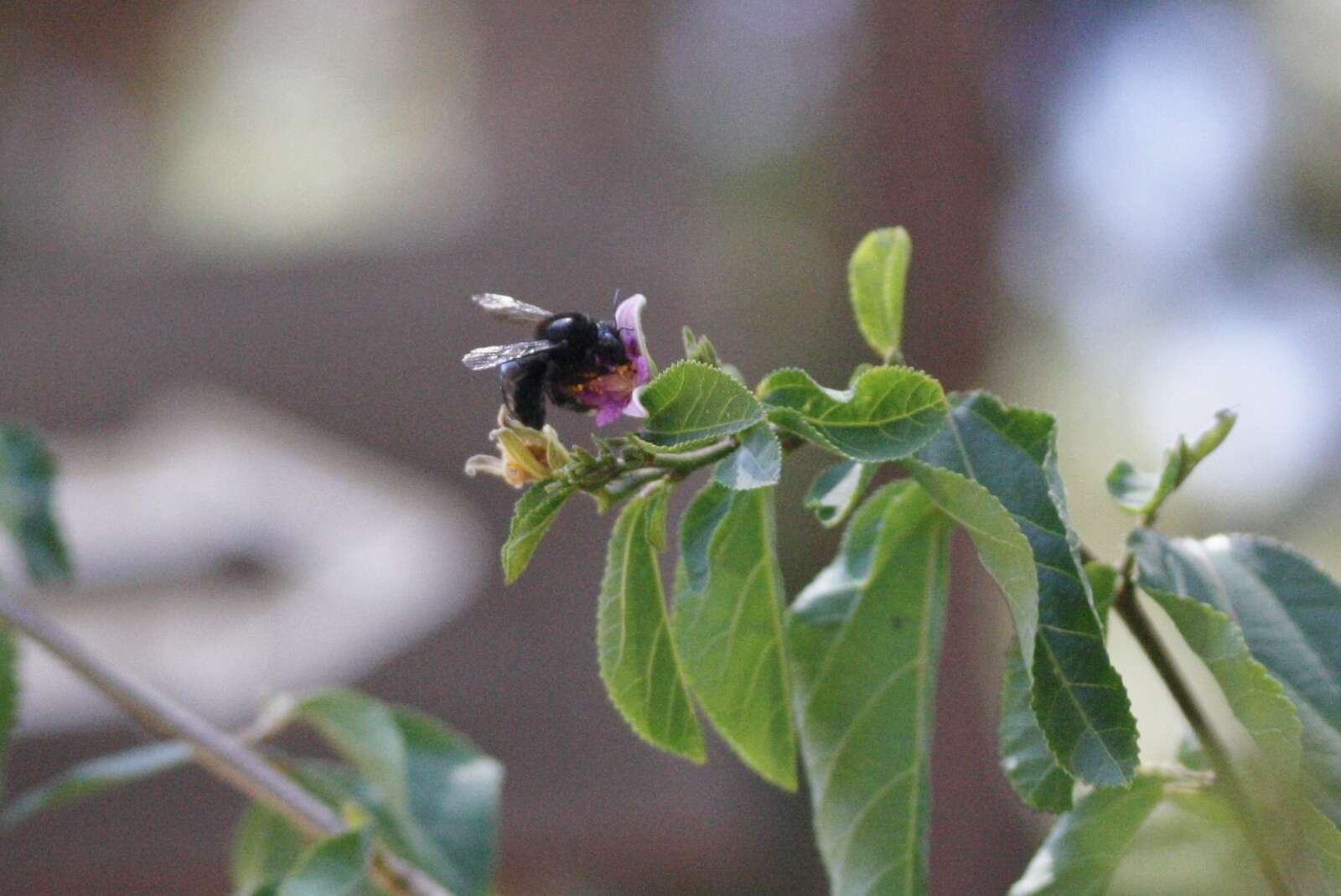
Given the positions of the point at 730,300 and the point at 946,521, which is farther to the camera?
the point at 730,300

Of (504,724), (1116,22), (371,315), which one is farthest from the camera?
(1116,22)

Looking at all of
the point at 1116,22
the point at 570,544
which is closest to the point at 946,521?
the point at 570,544

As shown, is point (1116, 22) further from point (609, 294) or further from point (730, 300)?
point (609, 294)

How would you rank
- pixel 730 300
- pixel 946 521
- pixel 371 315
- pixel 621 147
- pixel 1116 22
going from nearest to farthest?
pixel 946 521
pixel 371 315
pixel 730 300
pixel 621 147
pixel 1116 22

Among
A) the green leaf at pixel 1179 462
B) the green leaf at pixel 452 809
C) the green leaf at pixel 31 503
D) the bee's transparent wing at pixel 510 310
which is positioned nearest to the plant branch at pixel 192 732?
the green leaf at pixel 452 809

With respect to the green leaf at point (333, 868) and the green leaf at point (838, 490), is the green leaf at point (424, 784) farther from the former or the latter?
the green leaf at point (838, 490)
